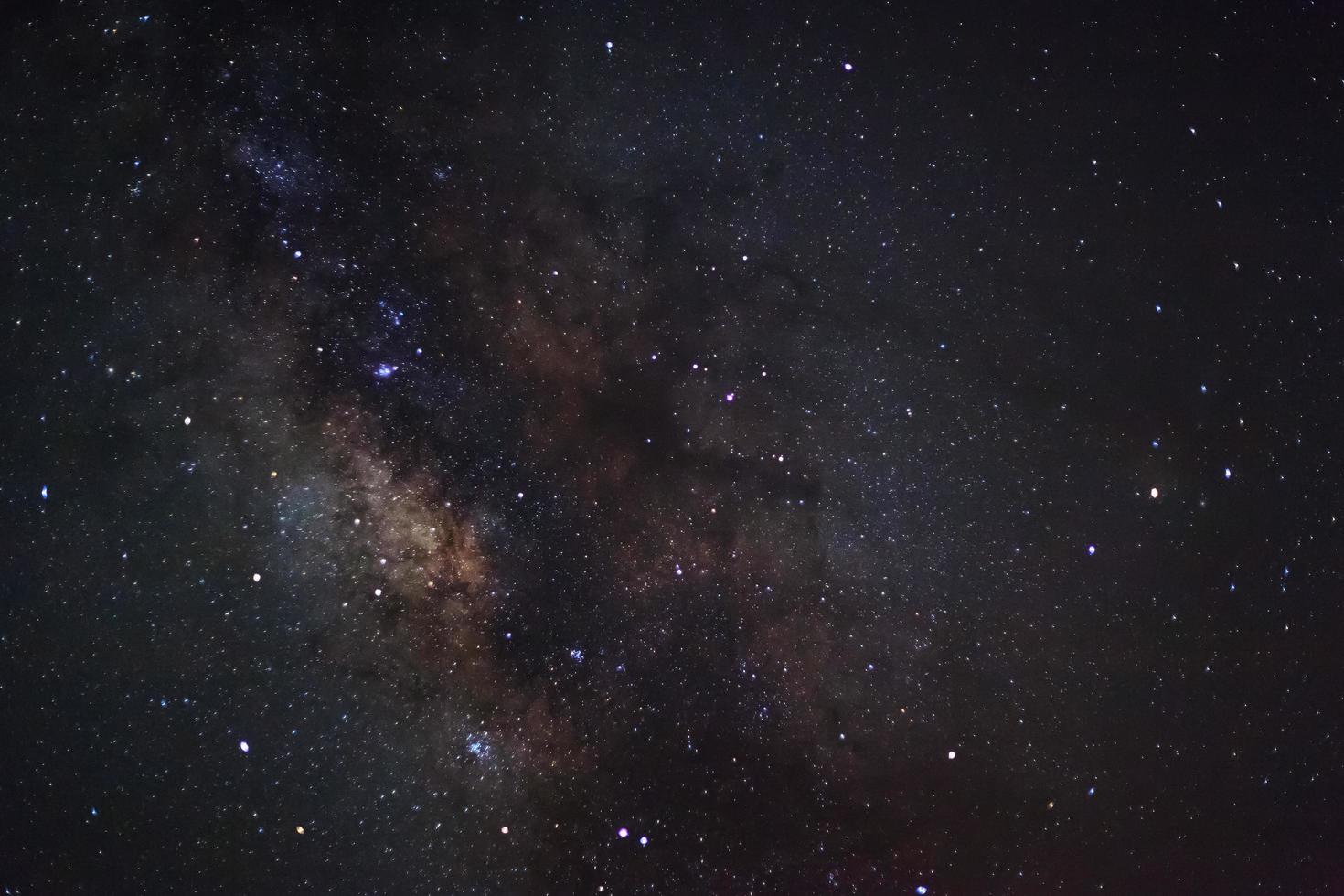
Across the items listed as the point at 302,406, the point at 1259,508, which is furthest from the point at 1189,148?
the point at 302,406

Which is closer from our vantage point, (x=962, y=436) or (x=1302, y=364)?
(x=962, y=436)

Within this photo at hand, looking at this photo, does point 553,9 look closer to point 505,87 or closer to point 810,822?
point 505,87

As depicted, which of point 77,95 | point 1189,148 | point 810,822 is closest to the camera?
point 77,95

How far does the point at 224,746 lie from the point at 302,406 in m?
0.61

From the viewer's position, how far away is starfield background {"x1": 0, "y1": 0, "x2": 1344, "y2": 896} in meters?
1.28

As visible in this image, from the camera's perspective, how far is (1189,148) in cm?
171

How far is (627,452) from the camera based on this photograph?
1.40 metres

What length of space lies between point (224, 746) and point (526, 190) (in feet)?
3.71

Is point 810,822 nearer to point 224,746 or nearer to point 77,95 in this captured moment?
point 224,746

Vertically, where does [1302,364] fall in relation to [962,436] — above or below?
above

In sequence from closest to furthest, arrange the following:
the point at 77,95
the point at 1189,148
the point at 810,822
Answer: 1. the point at 77,95
2. the point at 810,822
3. the point at 1189,148

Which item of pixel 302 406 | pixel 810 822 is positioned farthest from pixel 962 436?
pixel 302 406

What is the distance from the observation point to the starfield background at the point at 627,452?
128 cm

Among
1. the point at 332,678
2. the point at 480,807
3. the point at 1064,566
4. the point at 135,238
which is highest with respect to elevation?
the point at 135,238
